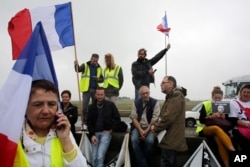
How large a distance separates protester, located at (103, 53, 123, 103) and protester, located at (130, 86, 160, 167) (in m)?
1.31

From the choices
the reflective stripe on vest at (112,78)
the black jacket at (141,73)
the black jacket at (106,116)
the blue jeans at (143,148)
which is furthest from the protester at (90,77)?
the blue jeans at (143,148)

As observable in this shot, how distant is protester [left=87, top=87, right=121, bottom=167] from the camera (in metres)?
6.62

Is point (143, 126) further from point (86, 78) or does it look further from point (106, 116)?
point (86, 78)

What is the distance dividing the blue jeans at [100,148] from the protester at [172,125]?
1.24 meters

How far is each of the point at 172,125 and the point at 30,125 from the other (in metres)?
4.03

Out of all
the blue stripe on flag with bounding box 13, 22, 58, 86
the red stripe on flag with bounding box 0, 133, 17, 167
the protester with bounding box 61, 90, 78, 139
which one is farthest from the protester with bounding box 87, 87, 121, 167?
the red stripe on flag with bounding box 0, 133, 17, 167

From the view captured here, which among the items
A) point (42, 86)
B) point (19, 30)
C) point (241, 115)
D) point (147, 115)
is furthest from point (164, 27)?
point (42, 86)

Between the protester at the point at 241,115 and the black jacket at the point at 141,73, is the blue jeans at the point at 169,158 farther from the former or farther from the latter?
the black jacket at the point at 141,73

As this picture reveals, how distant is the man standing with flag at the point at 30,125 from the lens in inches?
78.0

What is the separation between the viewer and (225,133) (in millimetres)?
6105

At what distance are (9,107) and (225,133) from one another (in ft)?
16.2

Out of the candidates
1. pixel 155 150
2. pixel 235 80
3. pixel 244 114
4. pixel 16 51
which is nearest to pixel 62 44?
pixel 16 51

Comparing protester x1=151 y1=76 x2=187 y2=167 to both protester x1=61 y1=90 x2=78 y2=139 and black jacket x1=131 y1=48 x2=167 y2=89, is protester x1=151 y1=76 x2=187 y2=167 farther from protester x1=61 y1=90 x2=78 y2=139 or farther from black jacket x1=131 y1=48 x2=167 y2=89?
protester x1=61 y1=90 x2=78 y2=139

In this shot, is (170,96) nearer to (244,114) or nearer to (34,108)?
(244,114)
